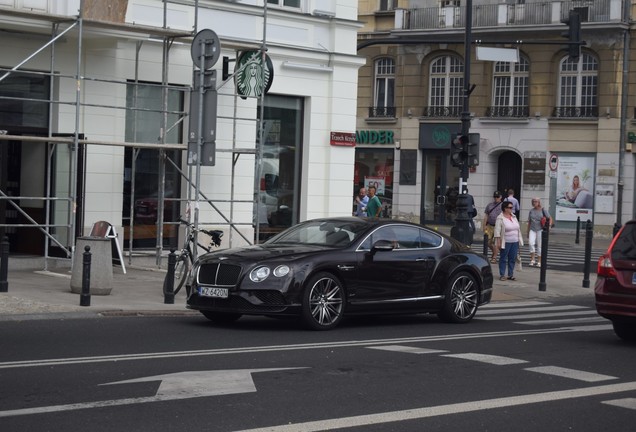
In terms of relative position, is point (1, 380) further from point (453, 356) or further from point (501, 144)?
point (501, 144)

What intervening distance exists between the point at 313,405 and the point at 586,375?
3.29 metres

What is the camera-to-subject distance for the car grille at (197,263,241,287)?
1371cm

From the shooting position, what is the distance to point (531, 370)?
35.6 ft

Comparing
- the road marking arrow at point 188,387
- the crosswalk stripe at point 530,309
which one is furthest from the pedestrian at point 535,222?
the road marking arrow at point 188,387

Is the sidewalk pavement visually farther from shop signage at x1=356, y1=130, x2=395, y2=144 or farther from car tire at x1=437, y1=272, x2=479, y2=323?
shop signage at x1=356, y1=130, x2=395, y2=144

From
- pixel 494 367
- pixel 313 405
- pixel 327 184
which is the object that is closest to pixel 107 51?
pixel 327 184

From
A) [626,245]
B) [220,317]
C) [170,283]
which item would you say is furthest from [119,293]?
[626,245]

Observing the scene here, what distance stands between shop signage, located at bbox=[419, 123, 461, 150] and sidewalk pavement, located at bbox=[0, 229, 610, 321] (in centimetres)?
2321

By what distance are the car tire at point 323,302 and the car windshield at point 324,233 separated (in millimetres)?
689

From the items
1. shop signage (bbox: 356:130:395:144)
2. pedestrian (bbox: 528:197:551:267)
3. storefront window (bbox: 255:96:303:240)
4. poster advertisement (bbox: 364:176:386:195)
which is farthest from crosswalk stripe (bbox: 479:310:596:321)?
poster advertisement (bbox: 364:176:386:195)

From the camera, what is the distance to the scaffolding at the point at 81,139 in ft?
62.4

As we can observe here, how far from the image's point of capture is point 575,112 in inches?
1788

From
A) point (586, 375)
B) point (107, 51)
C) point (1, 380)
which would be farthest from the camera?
point (107, 51)

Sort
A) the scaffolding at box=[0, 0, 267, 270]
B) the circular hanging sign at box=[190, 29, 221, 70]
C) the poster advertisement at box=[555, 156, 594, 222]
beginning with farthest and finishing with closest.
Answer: the poster advertisement at box=[555, 156, 594, 222], the scaffolding at box=[0, 0, 267, 270], the circular hanging sign at box=[190, 29, 221, 70]
